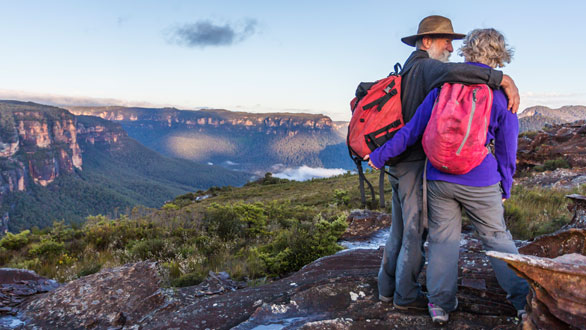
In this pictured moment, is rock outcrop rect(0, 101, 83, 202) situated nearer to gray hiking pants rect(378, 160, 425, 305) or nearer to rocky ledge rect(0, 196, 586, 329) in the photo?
rocky ledge rect(0, 196, 586, 329)

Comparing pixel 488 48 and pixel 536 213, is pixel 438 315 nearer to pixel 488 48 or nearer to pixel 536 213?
pixel 488 48

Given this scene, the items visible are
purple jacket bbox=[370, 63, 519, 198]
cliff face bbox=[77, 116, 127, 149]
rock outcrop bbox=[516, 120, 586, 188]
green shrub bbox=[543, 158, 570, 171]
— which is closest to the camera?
purple jacket bbox=[370, 63, 519, 198]

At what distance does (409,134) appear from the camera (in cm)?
251

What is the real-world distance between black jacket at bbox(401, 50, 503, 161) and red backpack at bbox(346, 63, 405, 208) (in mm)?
70

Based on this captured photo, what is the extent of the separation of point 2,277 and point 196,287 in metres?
2.72

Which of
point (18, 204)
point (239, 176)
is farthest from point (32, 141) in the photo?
A: point (239, 176)

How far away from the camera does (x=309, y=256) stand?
5.19 meters

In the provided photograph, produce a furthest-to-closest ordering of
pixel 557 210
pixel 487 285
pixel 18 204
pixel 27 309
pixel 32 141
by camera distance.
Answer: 1. pixel 32 141
2. pixel 18 204
3. pixel 557 210
4. pixel 27 309
5. pixel 487 285

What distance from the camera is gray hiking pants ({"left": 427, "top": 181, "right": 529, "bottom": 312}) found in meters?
2.38

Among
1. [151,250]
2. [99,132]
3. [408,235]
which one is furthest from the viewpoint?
[99,132]

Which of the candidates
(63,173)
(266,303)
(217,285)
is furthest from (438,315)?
(63,173)

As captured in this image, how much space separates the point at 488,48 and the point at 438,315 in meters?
1.91

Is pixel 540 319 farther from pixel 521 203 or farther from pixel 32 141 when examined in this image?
pixel 32 141

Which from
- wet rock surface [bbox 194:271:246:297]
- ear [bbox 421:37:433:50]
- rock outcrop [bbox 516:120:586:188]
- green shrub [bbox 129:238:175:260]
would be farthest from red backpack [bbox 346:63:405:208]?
rock outcrop [bbox 516:120:586:188]
